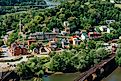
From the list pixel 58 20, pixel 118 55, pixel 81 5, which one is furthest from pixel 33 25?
pixel 118 55

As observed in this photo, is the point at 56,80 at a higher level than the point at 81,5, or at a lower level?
lower

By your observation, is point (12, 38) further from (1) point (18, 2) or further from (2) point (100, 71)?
(1) point (18, 2)

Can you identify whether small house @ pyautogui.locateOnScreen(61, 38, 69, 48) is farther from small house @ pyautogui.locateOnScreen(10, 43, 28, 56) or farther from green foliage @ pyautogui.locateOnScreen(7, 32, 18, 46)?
green foliage @ pyautogui.locateOnScreen(7, 32, 18, 46)

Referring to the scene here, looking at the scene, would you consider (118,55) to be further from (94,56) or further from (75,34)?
(75,34)

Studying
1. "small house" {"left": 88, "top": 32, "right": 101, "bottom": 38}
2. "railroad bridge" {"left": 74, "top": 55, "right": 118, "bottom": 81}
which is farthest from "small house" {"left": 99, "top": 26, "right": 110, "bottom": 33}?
"railroad bridge" {"left": 74, "top": 55, "right": 118, "bottom": 81}

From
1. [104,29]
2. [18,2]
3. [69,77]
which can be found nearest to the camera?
[69,77]

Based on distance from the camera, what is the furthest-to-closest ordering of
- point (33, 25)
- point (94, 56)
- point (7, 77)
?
point (33, 25) → point (94, 56) → point (7, 77)

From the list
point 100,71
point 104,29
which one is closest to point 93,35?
point 104,29

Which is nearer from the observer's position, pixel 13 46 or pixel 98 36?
pixel 13 46

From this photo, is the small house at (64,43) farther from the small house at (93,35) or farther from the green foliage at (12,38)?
the green foliage at (12,38)
